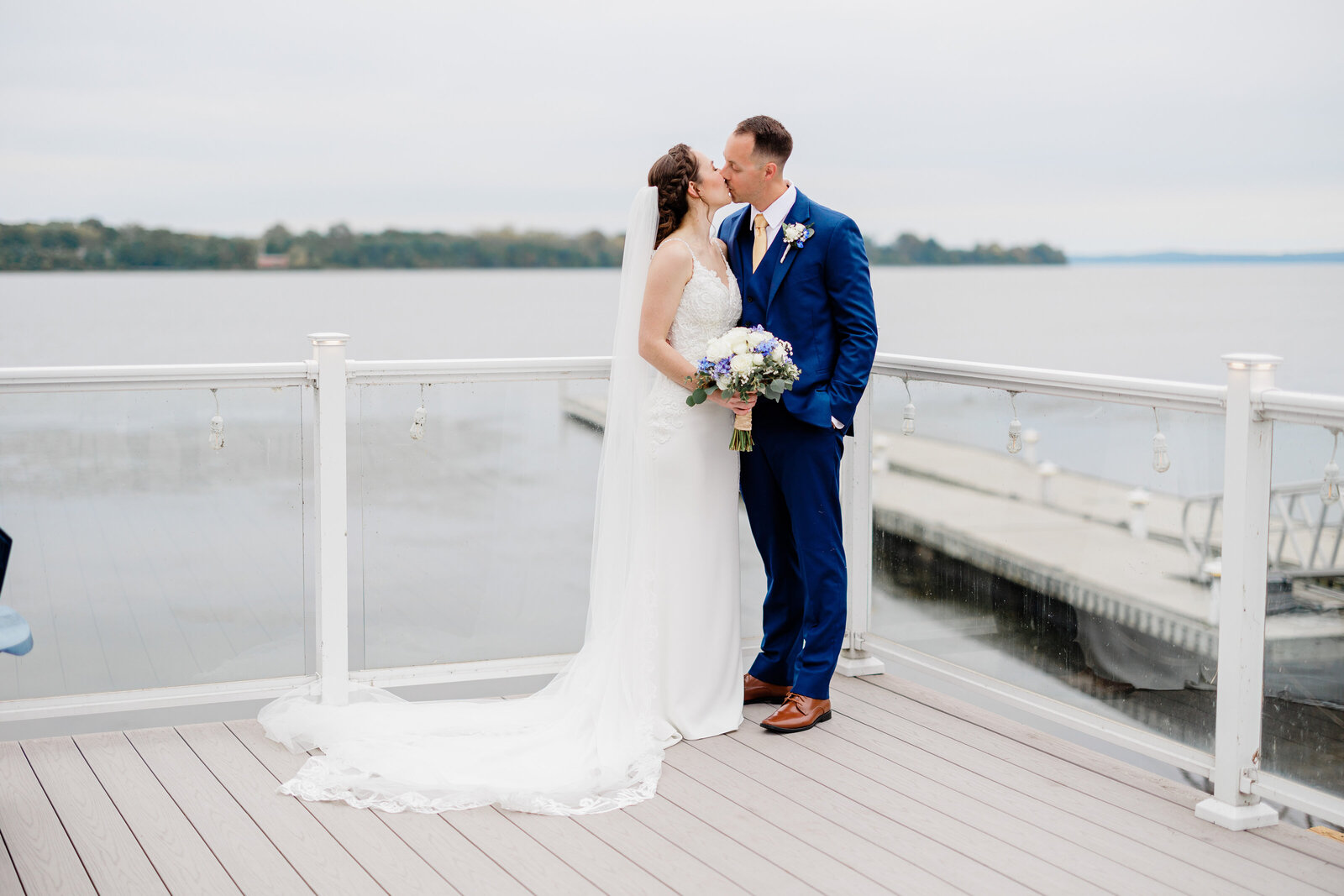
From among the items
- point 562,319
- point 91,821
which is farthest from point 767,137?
point 562,319

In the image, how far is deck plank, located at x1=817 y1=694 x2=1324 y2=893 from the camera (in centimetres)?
271

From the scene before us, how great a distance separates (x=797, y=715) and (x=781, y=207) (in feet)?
5.21

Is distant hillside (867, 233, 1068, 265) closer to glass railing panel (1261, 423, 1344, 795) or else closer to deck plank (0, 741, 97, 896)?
glass railing panel (1261, 423, 1344, 795)

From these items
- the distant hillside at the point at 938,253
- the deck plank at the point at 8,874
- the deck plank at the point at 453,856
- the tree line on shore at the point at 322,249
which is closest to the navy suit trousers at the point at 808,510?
the deck plank at the point at 453,856

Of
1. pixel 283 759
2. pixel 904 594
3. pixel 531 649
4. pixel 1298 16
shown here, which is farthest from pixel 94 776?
pixel 1298 16

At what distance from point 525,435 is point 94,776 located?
162 cm

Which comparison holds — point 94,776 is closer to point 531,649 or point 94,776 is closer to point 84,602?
point 84,602

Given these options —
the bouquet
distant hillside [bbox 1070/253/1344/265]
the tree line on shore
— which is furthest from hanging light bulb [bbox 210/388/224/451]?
distant hillside [bbox 1070/253/1344/265]

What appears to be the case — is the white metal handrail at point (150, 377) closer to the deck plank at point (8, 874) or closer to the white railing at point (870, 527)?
the white railing at point (870, 527)

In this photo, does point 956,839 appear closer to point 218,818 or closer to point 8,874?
point 218,818

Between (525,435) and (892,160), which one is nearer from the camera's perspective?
(525,435)

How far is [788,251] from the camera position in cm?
357

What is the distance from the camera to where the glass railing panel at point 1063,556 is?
10.3 feet

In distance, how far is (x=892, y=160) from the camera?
155ft
